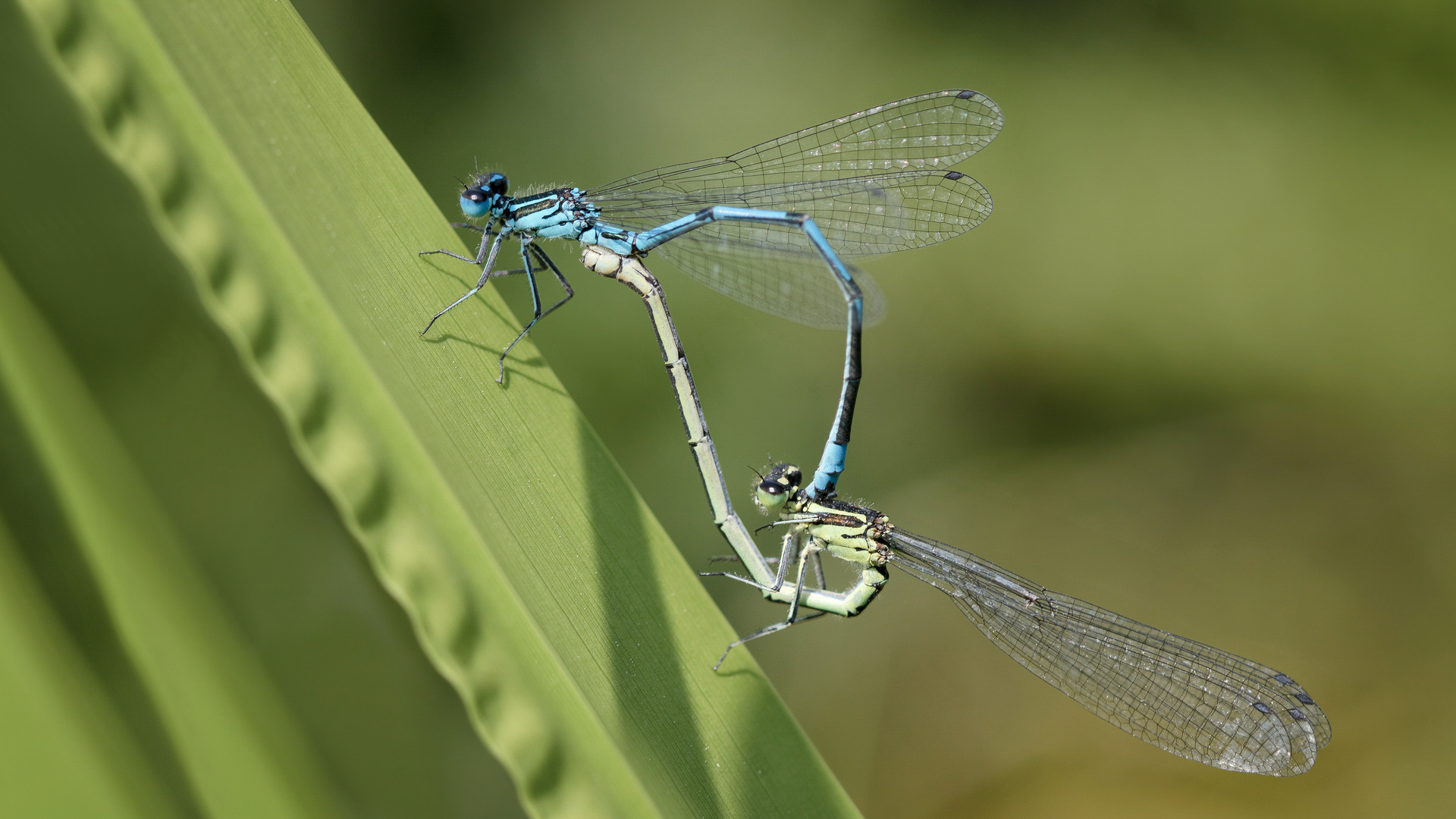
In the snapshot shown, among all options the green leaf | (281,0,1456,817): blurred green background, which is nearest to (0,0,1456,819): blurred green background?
(281,0,1456,817): blurred green background

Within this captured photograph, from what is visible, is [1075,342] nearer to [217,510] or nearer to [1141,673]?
[1141,673]

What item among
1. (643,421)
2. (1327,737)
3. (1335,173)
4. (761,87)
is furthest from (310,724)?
(1335,173)

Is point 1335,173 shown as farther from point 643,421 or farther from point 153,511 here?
point 153,511

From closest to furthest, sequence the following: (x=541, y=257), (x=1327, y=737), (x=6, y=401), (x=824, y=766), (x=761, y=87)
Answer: (x=6, y=401), (x=824, y=766), (x=1327, y=737), (x=541, y=257), (x=761, y=87)

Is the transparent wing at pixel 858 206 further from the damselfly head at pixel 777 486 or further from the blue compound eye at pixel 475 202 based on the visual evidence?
the damselfly head at pixel 777 486

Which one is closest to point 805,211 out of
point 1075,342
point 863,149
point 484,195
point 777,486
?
point 863,149

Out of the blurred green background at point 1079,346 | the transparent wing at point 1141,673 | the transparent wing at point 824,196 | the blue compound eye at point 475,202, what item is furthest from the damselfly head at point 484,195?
the transparent wing at point 1141,673
